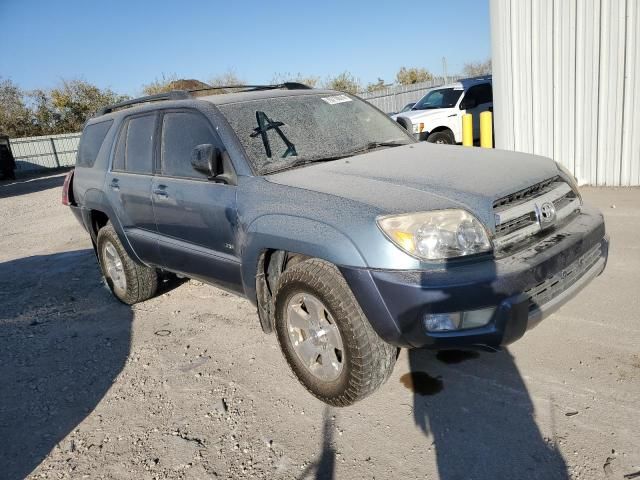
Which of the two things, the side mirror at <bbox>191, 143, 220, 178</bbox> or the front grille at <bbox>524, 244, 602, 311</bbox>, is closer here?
the front grille at <bbox>524, 244, 602, 311</bbox>

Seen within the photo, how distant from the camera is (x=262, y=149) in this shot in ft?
11.0

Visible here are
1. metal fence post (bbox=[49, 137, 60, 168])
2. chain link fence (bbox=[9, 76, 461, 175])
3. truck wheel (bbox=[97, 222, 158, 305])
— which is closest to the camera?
truck wheel (bbox=[97, 222, 158, 305])

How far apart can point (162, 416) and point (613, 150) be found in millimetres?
6975

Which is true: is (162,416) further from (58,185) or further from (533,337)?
(58,185)

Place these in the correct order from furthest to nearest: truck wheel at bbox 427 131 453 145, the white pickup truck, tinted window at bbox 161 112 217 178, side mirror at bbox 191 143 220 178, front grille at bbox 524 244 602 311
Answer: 1. truck wheel at bbox 427 131 453 145
2. the white pickup truck
3. tinted window at bbox 161 112 217 178
4. side mirror at bbox 191 143 220 178
5. front grille at bbox 524 244 602 311

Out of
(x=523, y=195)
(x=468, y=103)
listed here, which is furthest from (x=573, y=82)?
(x=523, y=195)

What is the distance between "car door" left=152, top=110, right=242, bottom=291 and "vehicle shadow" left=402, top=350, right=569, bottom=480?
1.44 m

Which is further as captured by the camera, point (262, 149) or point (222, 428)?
point (262, 149)

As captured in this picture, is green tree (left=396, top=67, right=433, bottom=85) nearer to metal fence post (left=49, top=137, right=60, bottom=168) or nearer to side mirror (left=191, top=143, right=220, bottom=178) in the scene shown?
metal fence post (left=49, top=137, right=60, bottom=168)

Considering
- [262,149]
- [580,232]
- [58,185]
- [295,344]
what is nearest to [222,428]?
[295,344]

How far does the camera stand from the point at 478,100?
39.7 ft

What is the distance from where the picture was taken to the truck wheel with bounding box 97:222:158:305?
4.73m

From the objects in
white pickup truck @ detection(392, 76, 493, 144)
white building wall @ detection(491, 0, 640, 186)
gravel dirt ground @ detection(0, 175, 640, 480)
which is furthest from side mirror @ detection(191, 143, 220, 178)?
white pickup truck @ detection(392, 76, 493, 144)

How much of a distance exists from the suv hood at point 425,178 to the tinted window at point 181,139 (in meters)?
0.76
